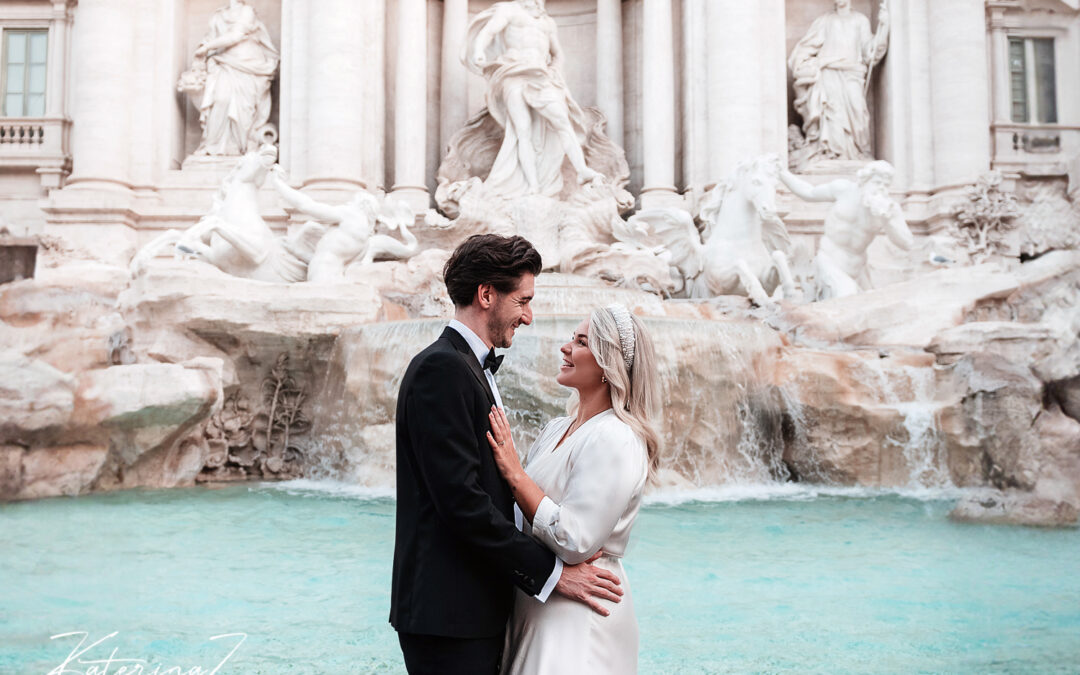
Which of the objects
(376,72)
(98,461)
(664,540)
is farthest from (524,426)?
(376,72)

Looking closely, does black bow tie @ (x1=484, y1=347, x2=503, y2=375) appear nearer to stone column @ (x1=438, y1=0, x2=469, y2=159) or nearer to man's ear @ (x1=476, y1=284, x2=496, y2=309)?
man's ear @ (x1=476, y1=284, x2=496, y2=309)

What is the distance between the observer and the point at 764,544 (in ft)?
16.0

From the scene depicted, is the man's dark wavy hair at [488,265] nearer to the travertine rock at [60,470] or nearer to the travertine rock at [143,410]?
the travertine rock at [143,410]

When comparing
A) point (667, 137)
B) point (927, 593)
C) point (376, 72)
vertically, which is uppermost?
point (376, 72)

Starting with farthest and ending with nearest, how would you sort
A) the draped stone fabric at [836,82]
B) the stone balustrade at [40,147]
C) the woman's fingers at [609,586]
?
the stone balustrade at [40,147] < the draped stone fabric at [836,82] < the woman's fingers at [609,586]

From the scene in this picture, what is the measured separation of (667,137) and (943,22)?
424 cm

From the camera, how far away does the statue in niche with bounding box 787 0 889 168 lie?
13.3 metres

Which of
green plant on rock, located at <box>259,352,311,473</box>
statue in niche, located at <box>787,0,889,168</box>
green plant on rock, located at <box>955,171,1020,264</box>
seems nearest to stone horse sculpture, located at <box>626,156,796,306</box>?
green plant on rock, located at <box>955,171,1020,264</box>

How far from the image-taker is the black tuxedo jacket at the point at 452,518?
1660 millimetres

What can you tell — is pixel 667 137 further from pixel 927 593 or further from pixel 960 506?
pixel 927 593

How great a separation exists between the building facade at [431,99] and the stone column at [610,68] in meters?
0.03

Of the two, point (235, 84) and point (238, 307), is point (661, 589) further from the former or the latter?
point (235, 84)

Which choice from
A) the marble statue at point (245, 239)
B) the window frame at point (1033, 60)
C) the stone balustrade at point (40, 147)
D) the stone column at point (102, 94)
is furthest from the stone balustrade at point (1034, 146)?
the stone balustrade at point (40, 147)

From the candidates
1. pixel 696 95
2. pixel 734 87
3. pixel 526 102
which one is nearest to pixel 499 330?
pixel 526 102
